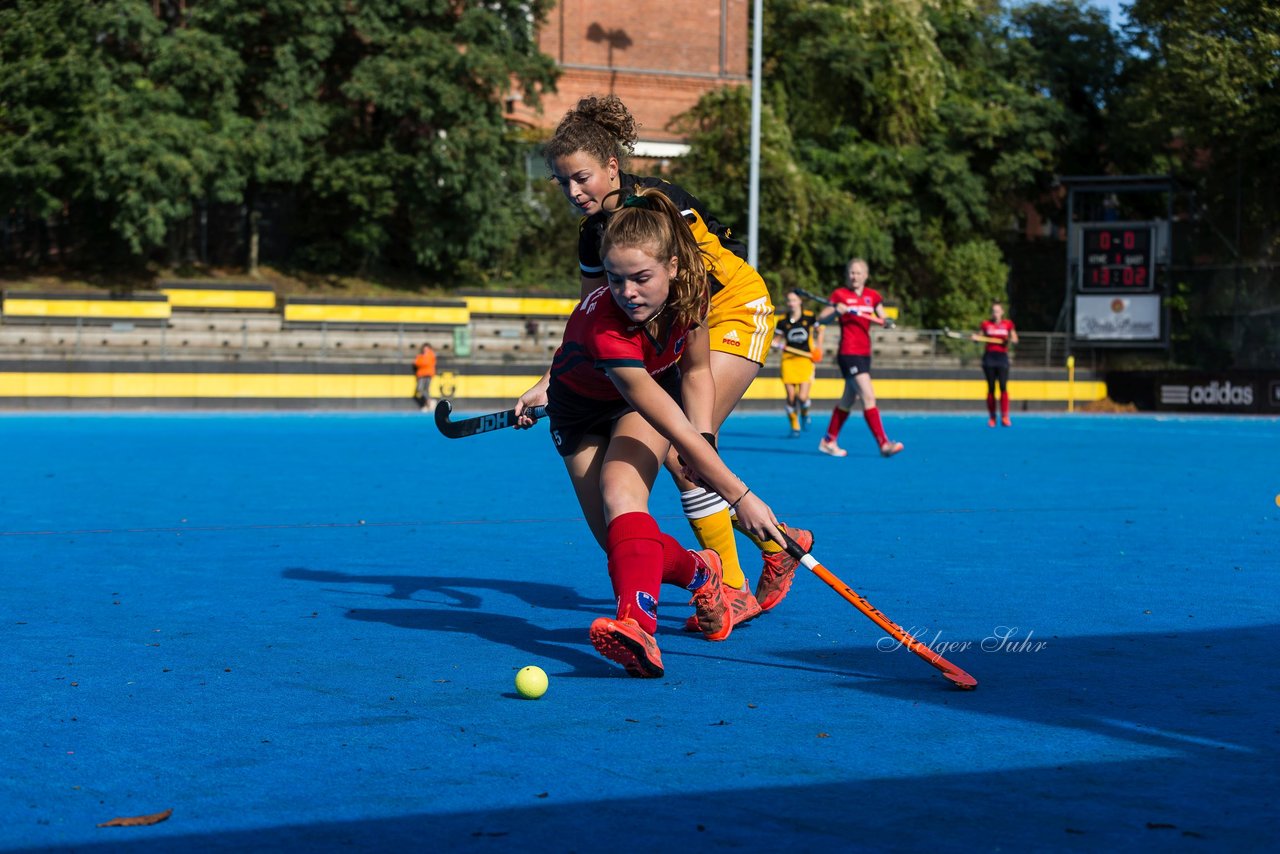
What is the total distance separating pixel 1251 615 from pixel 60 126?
34787 mm

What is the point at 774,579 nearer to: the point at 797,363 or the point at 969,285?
the point at 797,363

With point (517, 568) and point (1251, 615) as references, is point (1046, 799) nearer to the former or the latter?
point (1251, 615)

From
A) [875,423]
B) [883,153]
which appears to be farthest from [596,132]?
[883,153]

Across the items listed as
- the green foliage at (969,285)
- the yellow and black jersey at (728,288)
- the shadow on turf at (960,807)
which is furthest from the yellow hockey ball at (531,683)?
the green foliage at (969,285)

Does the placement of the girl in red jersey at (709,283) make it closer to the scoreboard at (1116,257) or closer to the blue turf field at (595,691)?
the blue turf field at (595,691)

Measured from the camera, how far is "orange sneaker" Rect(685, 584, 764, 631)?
20.1ft

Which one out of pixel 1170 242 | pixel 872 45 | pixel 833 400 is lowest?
pixel 833 400

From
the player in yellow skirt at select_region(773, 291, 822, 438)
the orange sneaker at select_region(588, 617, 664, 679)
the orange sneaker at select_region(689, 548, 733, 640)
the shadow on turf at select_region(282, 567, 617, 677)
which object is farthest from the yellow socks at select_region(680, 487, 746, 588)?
the player in yellow skirt at select_region(773, 291, 822, 438)

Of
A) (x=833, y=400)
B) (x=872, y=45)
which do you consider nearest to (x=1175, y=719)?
(x=833, y=400)

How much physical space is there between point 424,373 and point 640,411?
26.8 metres

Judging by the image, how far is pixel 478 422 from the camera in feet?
21.1

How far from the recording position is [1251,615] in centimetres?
642

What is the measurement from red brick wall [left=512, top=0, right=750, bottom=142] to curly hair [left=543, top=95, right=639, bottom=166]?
42878 millimetres

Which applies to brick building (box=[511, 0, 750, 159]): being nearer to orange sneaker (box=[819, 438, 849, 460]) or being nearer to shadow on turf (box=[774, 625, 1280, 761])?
orange sneaker (box=[819, 438, 849, 460])
